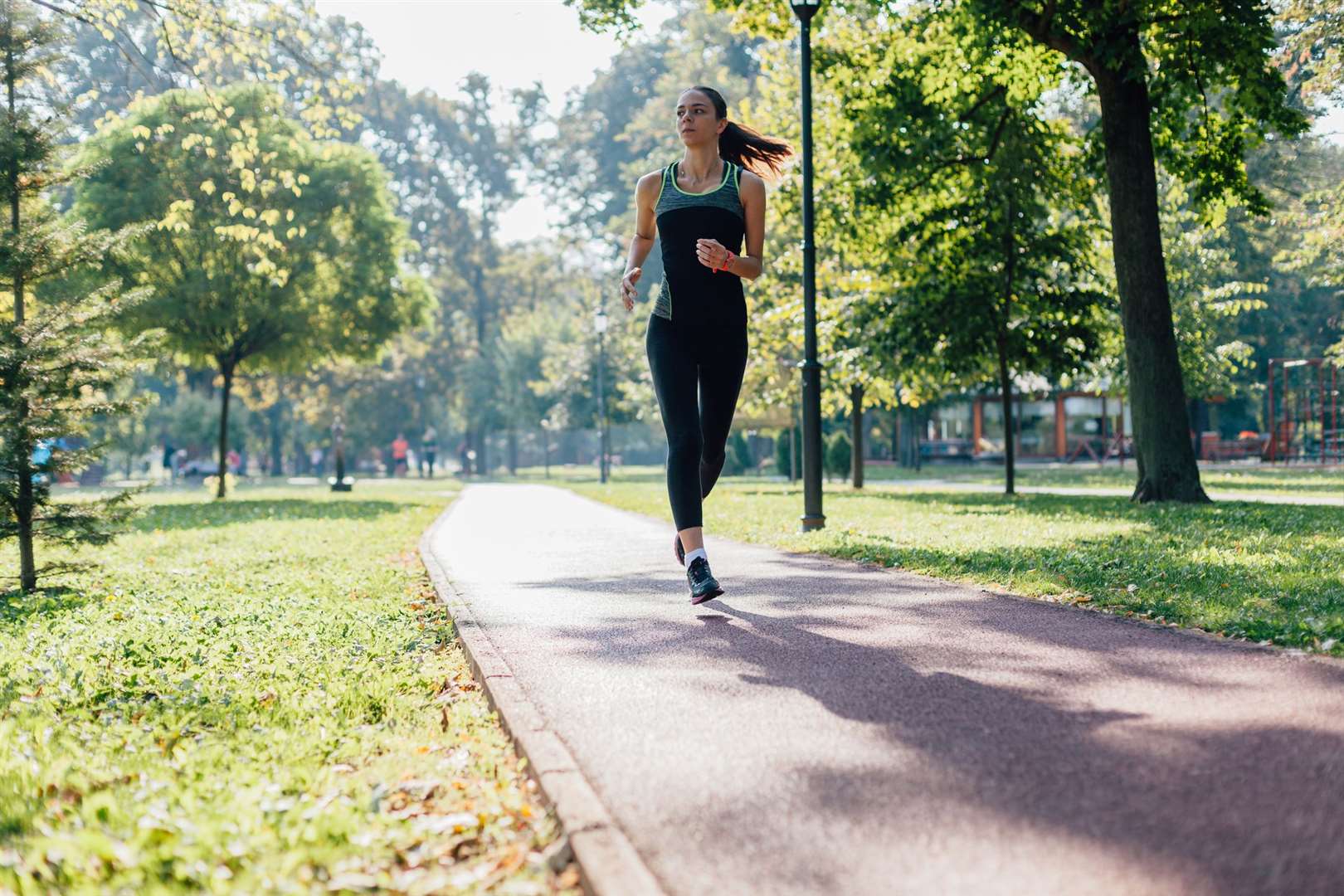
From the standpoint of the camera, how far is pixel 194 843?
279cm

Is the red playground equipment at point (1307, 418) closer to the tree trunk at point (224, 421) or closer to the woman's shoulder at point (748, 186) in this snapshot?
the tree trunk at point (224, 421)

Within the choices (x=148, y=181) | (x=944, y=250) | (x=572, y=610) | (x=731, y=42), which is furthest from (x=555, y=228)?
(x=572, y=610)

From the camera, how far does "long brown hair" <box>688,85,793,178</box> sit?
630 centimetres

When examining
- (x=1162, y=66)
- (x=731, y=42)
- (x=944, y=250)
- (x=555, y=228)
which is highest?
(x=731, y=42)

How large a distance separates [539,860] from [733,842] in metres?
0.44

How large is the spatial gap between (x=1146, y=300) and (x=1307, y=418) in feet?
85.9

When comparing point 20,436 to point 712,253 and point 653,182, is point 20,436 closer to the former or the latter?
point 653,182

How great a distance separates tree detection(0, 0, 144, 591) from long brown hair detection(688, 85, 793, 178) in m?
4.77

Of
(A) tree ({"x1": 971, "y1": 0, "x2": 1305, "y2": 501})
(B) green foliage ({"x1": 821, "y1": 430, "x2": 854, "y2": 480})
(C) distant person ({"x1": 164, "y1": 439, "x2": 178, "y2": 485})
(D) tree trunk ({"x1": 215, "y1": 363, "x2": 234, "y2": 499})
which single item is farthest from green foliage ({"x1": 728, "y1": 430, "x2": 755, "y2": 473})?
(A) tree ({"x1": 971, "y1": 0, "x2": 1305, "y2": 501})

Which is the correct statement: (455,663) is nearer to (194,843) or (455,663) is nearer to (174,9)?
(194,843)

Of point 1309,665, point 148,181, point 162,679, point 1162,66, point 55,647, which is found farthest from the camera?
point 148,181

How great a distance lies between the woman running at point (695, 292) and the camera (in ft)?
19.0

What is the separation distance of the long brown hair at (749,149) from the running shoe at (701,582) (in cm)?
207

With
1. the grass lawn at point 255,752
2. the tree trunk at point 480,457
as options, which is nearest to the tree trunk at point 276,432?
the tree trunk at point 480,457
